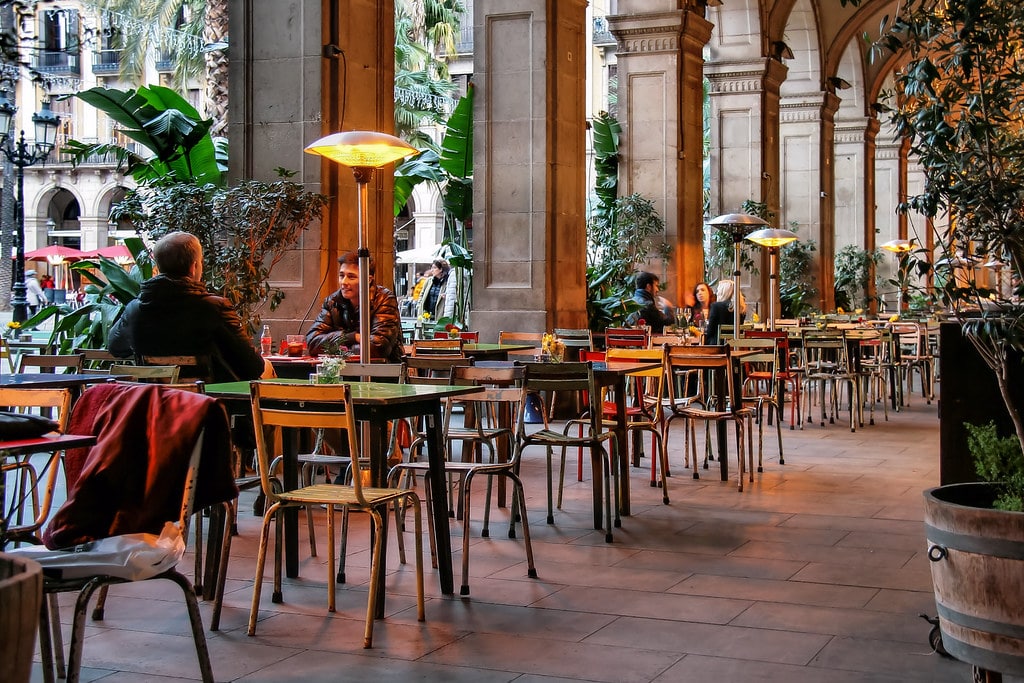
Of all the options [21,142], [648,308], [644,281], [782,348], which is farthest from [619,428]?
[21,142]

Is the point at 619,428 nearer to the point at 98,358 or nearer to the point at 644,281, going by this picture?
the point at 98,358

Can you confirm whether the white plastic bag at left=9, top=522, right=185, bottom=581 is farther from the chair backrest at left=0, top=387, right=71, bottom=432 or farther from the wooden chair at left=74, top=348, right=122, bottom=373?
the wooden chair at left=74, top=348, right=122, bottom=373

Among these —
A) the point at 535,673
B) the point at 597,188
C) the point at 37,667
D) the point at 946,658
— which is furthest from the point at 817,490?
the point at 597,188

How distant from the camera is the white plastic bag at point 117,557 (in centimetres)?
336

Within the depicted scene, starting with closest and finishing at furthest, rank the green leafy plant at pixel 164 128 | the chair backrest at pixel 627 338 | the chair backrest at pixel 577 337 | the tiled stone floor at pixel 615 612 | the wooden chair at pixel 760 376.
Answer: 1. the tiled stone floor at pixel 615 612
2. the wooden chair at pixel 760 376
3. the green leafy plant at pixel 164 128
4. the chair backrest at pixel 627 338
5. the chair backrest at pixel 577 337

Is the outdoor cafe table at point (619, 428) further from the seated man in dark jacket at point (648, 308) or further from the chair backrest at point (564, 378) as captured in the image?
the seated man in dark jacket at point (648, 308)

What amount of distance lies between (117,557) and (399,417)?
1804 millimetres

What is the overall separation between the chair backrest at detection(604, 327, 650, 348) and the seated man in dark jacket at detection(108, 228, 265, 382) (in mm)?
4940

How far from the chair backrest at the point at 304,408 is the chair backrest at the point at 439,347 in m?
4.28

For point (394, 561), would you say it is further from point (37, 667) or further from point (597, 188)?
point (597, 188)

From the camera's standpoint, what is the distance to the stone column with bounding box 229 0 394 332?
9586 millimetres

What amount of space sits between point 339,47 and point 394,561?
515 centimetres

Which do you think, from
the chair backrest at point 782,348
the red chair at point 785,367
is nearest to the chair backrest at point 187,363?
the red chair at point 785,367

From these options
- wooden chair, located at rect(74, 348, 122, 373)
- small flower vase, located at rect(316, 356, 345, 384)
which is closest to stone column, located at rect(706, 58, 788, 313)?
wooden chair, located at rect(74, 348, 122, 373)
